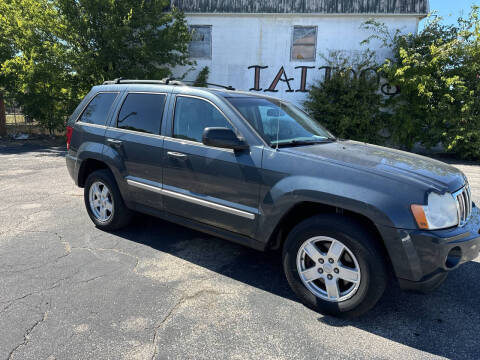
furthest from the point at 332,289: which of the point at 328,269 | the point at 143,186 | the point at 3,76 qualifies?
the point at 3,76

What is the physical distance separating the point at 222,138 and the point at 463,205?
2.02 m

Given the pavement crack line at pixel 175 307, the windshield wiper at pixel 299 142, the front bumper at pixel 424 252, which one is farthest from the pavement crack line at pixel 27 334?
the front bumper at pixel 424 252

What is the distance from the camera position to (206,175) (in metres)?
3.31

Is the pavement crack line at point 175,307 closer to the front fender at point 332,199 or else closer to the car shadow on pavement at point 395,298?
the car shadow on pavement at point 395,298

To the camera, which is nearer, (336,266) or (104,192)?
(336,266)

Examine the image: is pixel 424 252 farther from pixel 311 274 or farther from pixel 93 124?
pixel 93 124

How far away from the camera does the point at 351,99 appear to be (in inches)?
518

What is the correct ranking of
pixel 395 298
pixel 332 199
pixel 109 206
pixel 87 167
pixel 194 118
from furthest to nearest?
1. pixel 87 167
2. pixel 109 206
3. pixel 194 118
4. pixel 395 298
5. pixel 332 199

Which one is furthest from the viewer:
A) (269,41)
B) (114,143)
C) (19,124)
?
(19,124)

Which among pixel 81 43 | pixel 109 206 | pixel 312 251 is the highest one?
pixel 81 43

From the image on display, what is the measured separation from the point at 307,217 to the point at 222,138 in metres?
1.02

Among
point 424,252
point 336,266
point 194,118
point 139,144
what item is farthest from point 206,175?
point 424,252

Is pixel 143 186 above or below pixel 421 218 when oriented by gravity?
below

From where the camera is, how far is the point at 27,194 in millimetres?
6246
